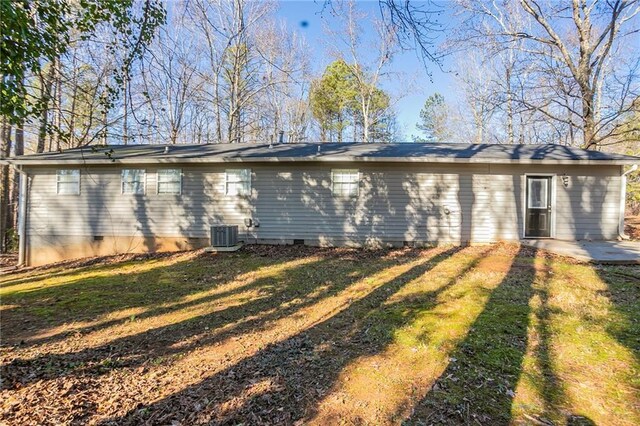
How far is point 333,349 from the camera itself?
139 inches

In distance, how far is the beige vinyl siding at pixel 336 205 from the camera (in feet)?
31.6

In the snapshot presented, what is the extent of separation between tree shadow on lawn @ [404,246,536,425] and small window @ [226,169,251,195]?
752cm

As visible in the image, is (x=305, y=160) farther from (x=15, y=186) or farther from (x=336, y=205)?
(x=15, y=186)

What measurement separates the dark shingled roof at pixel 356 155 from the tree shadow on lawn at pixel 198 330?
3824 millimetres

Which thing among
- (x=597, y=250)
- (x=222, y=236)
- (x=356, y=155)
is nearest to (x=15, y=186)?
(x=222, y=236)

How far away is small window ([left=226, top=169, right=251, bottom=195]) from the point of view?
33.9ft

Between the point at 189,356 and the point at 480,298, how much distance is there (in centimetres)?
394

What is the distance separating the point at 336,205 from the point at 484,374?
24.4 feet

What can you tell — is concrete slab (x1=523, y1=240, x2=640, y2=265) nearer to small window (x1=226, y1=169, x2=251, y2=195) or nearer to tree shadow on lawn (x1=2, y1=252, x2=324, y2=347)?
tree shadow on lawn (x1=2, y1=252, x2=324, y2=347)

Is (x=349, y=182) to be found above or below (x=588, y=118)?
below

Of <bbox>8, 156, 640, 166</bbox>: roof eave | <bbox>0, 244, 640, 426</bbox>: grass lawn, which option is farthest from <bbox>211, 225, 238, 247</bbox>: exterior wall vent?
<bbox>0, 244, 640, 426</bbox>: grass lawn

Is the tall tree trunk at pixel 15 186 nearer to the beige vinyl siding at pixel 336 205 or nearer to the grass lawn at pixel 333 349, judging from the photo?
the beige vinyl siding at pixel 336 205

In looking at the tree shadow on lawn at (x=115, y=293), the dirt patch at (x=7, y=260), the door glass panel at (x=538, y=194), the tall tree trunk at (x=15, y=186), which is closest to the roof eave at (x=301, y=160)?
the door glass panel at (x=538, y=194)

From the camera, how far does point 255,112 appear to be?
72.3 ft
